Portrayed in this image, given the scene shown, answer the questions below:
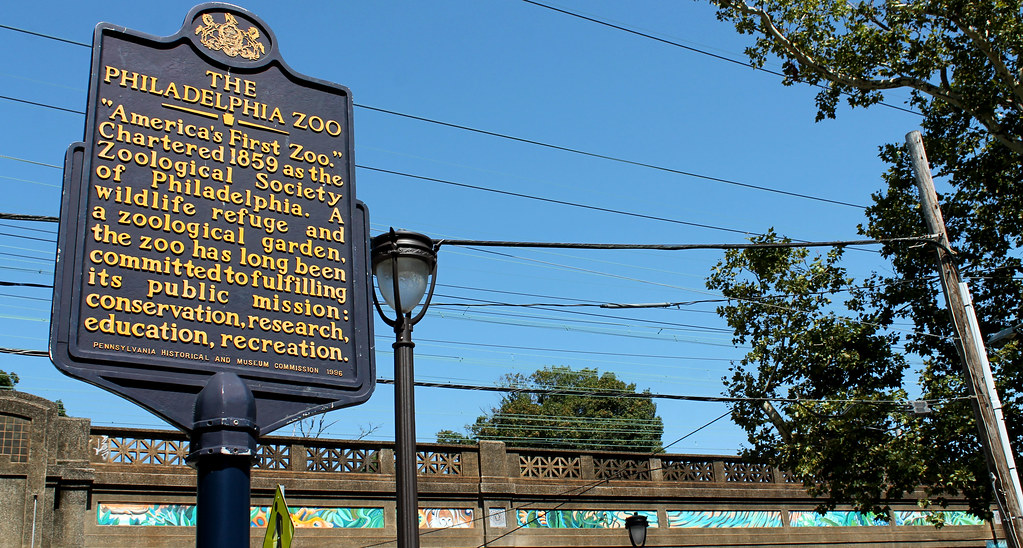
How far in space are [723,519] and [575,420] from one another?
25.5 m

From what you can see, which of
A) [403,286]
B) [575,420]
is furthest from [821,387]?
[575,420]

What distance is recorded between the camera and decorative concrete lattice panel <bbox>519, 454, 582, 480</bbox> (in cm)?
1973

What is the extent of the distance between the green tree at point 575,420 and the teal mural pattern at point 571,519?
78.1 ft

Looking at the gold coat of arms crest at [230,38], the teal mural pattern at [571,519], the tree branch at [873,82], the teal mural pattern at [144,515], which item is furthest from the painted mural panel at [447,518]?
the gold coat of arms crest at [230,38]

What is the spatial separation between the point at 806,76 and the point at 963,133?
127 inches

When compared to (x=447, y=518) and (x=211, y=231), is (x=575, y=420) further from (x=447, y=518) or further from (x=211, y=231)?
(x=211, y=231)

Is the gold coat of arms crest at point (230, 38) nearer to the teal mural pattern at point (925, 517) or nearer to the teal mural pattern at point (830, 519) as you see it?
the teal mural pattern at point (830, 519)

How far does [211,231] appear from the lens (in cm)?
629

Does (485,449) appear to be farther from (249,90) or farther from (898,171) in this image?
(249,90)

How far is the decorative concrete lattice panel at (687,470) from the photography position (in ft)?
70.0

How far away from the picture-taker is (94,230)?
5.91 m

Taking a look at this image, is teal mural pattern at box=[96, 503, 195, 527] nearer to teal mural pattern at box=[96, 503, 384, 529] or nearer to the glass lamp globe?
teal mural pattern at box=[96, 503, 384, 529]

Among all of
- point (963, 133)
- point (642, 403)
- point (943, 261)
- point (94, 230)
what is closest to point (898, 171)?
point (963, 133)

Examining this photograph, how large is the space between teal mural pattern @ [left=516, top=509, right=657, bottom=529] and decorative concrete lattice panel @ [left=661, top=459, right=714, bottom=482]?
144 cm
